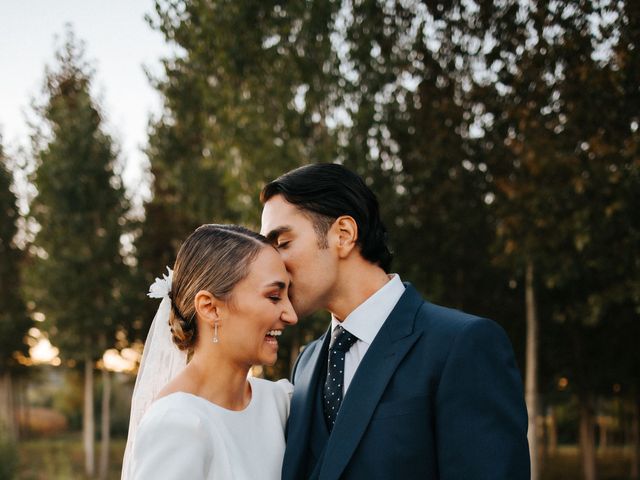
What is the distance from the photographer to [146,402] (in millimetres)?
3455

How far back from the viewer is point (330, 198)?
3.14m

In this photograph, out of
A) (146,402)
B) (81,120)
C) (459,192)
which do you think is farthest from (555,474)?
(146,402)

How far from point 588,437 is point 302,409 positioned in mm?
16725

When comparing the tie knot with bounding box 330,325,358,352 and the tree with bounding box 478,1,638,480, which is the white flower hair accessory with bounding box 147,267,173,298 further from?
the tree with bounding box 478,1,638,480

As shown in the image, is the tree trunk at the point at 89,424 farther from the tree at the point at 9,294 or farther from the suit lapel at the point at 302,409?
the suit lapel at the point at 302,409

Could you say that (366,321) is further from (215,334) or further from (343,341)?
(215,334)

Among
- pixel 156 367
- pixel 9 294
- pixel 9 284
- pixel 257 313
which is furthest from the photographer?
pixel 9 284

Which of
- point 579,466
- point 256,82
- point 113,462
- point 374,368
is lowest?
point 579,466

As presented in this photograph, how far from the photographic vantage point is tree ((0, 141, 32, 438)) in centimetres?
2372

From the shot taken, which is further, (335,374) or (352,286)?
(352,286)

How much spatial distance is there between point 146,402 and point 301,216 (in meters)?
1.16

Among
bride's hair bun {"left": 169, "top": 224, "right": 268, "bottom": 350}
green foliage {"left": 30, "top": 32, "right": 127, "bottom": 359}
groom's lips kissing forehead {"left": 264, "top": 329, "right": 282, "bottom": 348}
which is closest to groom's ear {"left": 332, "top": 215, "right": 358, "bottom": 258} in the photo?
bride's hair bun {"left": 169, "top": 224, "right": 268, "bottom": 350}

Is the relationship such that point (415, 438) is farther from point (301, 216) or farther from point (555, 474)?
point (555, 474)

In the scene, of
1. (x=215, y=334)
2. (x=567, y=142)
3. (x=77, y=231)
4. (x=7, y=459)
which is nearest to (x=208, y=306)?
(x=215, y=334)
